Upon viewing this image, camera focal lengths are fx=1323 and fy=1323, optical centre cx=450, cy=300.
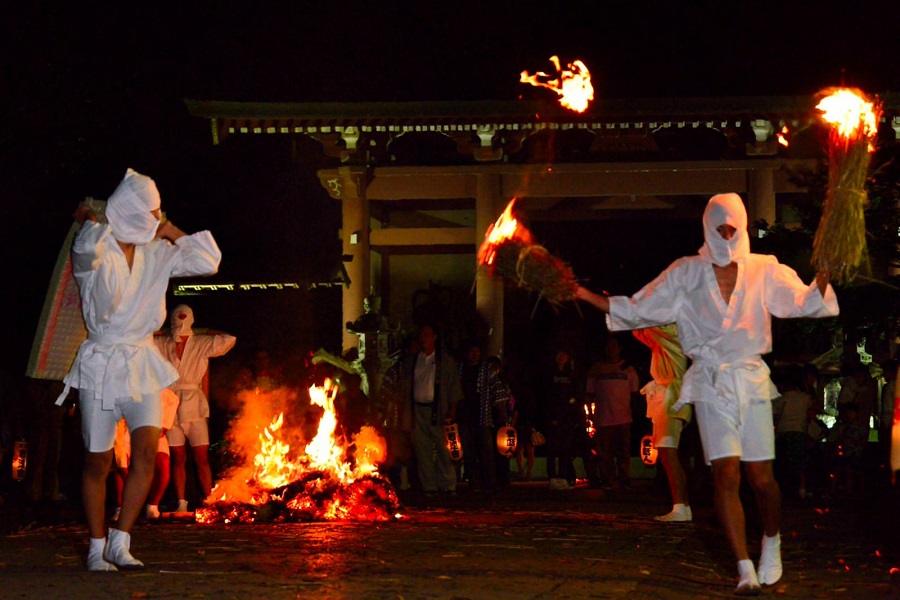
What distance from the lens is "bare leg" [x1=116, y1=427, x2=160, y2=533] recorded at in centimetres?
723

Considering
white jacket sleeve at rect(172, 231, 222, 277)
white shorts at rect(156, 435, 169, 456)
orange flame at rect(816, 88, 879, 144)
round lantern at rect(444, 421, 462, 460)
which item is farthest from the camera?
round lantern at rect(444, 421, 462, 460)

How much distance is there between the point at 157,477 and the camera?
11.9 meters

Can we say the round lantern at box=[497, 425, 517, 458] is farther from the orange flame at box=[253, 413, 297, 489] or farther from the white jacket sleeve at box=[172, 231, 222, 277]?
the white jacket sleeve at box=[172, 231, 222, 277]

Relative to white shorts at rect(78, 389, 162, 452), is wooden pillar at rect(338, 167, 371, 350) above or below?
above

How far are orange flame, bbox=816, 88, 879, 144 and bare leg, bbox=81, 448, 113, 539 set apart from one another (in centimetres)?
453

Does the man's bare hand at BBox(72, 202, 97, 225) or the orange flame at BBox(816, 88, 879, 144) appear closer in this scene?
the man's bare hand at BBox(72, 202, 97, 225)

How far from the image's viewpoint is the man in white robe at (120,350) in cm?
724

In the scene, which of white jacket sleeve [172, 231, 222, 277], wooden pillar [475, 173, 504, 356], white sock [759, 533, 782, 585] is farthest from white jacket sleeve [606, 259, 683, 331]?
wooden pillar [475, 173, 504, 356]

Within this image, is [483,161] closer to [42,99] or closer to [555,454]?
[555,454]

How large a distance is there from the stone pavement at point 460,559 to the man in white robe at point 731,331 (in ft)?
1.71

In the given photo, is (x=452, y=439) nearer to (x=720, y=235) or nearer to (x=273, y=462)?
(x=273, y=462)

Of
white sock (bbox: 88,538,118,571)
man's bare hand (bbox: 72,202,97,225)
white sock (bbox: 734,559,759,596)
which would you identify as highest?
man's bare hand (bbox: 72,202,97,225)

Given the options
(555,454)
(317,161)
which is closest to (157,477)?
(555,454)

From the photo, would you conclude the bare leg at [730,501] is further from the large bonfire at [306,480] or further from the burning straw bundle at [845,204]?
the large bonfire at [306,480]
